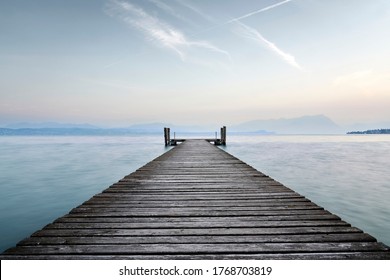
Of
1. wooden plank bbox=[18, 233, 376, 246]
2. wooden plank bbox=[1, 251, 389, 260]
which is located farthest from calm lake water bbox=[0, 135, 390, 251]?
wooden plank bbox=[1, 251, 389, 260]

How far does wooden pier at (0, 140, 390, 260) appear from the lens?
2.55 metres

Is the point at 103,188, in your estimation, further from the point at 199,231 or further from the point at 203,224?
the point at 199,231

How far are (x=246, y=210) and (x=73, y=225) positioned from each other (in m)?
2.54

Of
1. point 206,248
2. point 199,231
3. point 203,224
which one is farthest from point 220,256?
point 203,224

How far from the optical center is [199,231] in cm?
306

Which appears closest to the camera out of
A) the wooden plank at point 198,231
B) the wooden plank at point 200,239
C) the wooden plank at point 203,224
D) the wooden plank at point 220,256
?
the wooden plank at point 220,256

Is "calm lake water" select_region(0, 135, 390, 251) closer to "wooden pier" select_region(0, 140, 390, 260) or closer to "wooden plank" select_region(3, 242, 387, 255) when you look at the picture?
"wooden pier" select_region(0, 140, 390, 260)

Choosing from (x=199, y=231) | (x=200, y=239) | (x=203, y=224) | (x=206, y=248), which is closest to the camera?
(x=206, y=248)

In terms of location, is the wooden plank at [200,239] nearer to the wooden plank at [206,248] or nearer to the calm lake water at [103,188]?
the wooden plank at [206,248]

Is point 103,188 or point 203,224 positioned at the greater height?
point 203,224

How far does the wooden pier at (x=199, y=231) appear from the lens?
2551 millimetres

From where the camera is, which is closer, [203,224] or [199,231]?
[199,231]

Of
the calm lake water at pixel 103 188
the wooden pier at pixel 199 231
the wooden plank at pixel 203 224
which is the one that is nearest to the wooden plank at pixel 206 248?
the wooden pier at pixel 199 231

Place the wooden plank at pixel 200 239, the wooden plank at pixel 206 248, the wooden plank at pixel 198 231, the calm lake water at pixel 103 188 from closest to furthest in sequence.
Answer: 1. the wooden plank at pixel 206 248
2. the wooden plank at pixel 200 239
3. the wooden plank at pixel 198 231
4. the calm lake water at pixel 103 188
